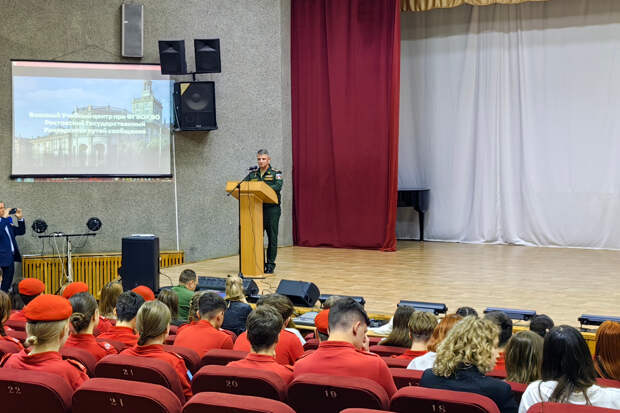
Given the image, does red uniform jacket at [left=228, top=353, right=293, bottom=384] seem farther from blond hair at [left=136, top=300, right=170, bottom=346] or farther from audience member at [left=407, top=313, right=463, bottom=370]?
audience member at [left=407, top=313, right=463, bottom=370]

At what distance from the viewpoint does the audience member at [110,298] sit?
464 cm

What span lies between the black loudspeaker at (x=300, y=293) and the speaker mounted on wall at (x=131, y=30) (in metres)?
5.18

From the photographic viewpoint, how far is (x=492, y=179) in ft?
39.3

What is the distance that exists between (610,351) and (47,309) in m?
2.31

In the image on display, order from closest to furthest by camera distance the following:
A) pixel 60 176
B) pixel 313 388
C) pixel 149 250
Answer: pixel 313 388
pixel 149 250
pixel 60 176

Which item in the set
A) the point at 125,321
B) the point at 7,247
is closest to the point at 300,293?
the point at 125,321

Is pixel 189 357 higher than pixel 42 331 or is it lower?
lower

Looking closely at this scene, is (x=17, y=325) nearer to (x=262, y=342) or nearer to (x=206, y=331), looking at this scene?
(x=206, y=331)

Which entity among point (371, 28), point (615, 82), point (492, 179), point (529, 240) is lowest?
point (529, 240)

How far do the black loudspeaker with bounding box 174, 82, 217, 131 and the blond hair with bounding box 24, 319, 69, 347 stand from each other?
723 cm

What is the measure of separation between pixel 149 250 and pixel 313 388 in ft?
16.6

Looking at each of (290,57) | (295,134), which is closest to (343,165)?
(295,134)

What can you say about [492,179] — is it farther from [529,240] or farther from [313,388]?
[313,388]

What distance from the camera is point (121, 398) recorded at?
2.32 m
